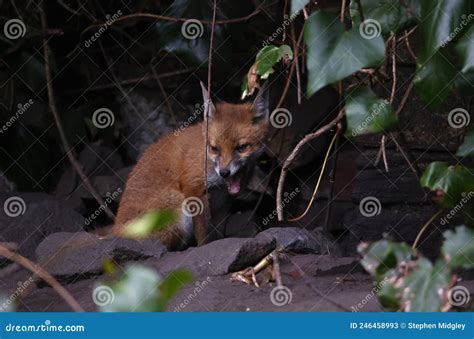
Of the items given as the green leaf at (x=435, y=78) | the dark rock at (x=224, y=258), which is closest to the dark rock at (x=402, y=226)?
the dark rock at (x=224, y=258)

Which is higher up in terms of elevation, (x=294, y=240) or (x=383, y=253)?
(x=383, y=253)

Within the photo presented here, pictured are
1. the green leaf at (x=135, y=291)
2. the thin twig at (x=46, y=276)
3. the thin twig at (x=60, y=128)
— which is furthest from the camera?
the thin twig at (x=60, y=128)

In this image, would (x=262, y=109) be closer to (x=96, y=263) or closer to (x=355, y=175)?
(x=355, y=175)

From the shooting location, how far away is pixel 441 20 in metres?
3.20

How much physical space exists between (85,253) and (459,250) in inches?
85.5

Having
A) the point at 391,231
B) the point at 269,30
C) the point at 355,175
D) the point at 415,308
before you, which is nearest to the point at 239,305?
the point at 415,308

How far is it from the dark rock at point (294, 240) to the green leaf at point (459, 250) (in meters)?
1.64

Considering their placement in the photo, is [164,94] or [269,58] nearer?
[269,58]

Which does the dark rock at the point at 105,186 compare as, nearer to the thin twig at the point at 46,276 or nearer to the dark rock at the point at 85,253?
the dark rock at the point at 85,253

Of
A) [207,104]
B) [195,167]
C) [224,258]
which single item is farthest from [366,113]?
[195,167]

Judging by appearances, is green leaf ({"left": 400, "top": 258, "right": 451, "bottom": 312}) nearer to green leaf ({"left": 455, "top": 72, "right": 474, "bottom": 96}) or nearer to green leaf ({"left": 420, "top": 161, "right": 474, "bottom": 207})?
green leaf ({"left": 420, "top": 161, "right": 474, "bottom": 207})

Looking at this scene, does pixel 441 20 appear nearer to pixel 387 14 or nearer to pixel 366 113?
pixel 387 14

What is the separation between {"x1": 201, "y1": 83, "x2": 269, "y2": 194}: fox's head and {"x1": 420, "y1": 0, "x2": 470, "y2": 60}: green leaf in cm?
210

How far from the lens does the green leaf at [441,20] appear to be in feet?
10.5
